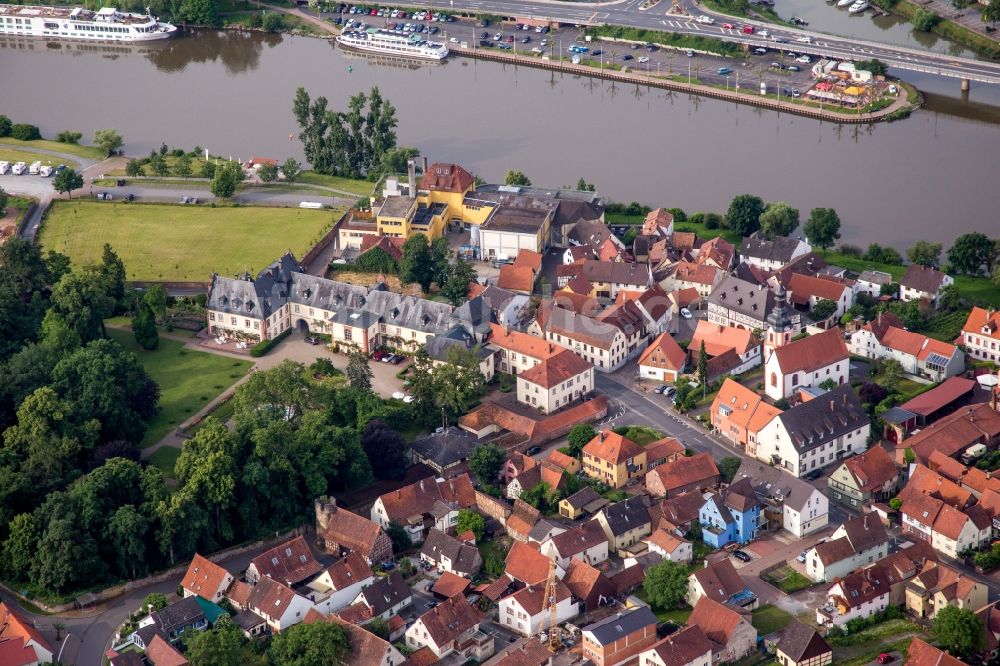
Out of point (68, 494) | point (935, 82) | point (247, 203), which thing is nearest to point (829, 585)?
point (68, 494)

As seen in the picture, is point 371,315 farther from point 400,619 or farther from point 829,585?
point 829,585

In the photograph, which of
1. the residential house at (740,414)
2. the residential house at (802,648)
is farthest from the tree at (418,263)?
the residential house at (802,648)

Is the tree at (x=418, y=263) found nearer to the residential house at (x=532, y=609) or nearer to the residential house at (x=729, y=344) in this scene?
the residential house at (x=729, y=344)

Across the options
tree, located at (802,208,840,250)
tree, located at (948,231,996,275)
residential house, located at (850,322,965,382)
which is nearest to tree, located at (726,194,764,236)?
tree, located at (802,208,840,250)

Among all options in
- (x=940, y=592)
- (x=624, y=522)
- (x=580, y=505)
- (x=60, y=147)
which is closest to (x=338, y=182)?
(x=60, y=147)

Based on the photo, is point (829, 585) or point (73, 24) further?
point (73, 24)

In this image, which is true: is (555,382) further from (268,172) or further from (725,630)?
(268,172)

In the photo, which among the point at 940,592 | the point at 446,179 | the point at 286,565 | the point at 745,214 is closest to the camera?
the point at 940,592
